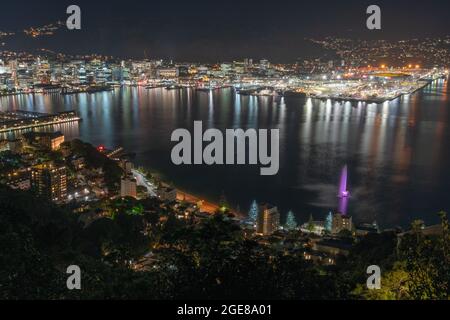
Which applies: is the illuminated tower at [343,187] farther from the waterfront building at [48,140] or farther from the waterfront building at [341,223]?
the waterfront building at [48,140]

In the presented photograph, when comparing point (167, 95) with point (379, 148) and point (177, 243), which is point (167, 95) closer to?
point (379, 148)

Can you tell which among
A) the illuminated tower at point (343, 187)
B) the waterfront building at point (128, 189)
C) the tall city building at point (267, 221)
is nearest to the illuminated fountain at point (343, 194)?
the illuminated tower at point (343, 187)

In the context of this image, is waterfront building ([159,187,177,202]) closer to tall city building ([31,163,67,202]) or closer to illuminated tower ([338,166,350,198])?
tall city building ([31,163,67,202])

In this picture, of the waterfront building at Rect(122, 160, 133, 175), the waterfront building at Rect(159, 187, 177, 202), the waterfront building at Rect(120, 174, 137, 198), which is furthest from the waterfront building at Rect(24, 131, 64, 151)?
the waterfront building at Rect(159, 187, 177, 202)

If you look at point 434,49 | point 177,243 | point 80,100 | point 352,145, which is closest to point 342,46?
point 434,49

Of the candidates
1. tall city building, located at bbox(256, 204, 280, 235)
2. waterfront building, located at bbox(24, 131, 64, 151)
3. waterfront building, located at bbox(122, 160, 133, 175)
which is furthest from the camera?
waterfront building, located at bbox(24, 131, 64, 151)
